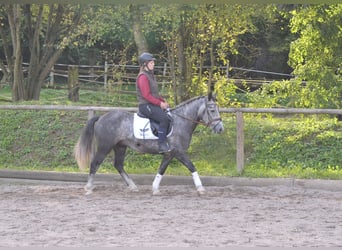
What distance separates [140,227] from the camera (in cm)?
654

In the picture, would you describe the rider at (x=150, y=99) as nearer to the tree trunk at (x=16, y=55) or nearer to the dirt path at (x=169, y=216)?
the dirt path at (x=169, y=216)

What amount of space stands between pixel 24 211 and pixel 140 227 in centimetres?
187

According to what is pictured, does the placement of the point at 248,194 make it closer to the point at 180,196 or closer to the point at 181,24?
the point at 180,196

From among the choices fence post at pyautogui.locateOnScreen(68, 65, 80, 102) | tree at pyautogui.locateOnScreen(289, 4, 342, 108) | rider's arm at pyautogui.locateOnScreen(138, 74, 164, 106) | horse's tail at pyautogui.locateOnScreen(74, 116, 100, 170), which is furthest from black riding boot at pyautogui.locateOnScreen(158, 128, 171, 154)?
fence post at pyautogui.locateOnScreen(68, 65, 80, 102)

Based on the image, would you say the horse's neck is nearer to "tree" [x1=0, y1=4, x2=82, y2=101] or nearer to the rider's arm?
the rider's arm

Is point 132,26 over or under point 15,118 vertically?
over

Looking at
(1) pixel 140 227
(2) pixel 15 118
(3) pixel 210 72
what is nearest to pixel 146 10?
(3) pixel 210 72

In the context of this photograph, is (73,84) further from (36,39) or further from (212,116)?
(212,116)

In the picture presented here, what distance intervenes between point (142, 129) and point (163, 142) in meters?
0.37

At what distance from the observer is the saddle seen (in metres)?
8.95

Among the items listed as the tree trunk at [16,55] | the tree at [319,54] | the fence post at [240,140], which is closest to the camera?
the fence post at [240,140]

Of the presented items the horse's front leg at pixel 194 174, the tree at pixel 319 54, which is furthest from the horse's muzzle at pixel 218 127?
the tree at pixel 319 54

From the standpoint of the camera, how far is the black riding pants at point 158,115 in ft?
28.9

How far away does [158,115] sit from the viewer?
8.80 metres
